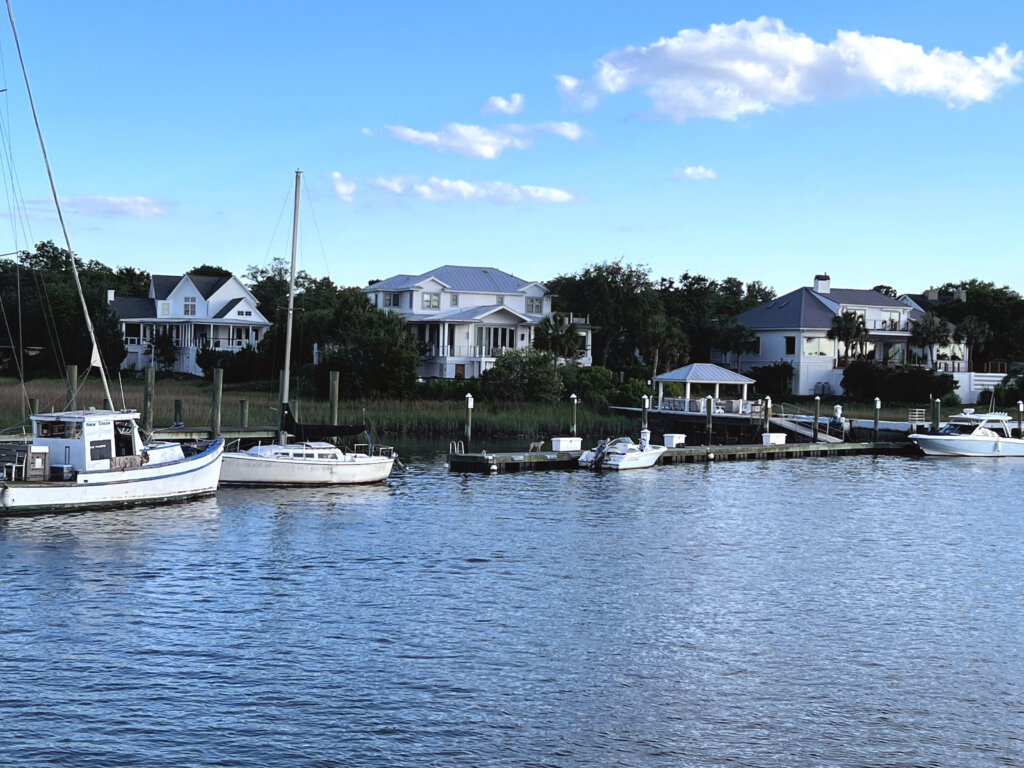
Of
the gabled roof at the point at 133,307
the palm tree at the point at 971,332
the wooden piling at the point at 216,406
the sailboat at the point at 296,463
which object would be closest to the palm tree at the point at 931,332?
the palm tree at the point at 971,332

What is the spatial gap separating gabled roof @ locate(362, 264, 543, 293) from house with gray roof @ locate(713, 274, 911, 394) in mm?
18713

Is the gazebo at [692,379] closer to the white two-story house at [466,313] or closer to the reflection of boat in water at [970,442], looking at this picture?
the reflection of boat in water at [970,442]

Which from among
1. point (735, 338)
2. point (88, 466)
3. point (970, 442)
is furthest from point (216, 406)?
point (735, 338)

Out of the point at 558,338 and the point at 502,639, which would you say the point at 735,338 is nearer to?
the point at 558,338

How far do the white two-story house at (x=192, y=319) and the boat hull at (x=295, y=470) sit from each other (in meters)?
55.9

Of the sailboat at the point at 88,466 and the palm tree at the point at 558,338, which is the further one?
the palm tree at the point at 558,338

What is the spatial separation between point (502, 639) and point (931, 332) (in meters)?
74.3

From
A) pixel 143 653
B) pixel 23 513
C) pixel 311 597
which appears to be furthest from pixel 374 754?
pixel 23 513

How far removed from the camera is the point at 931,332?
285ft

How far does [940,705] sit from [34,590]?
17.3 m

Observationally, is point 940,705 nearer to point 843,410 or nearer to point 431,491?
point 431,491

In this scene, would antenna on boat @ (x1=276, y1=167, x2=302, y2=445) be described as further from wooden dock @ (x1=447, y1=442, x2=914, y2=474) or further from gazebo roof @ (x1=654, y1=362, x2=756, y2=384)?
gazebo roof @ (x1=654, y1=362, x2=756, y2=384)

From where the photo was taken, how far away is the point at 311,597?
926 inches

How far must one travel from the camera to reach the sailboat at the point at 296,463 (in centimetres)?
3944
